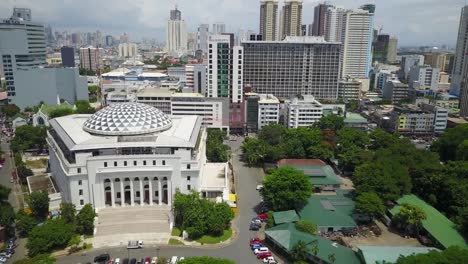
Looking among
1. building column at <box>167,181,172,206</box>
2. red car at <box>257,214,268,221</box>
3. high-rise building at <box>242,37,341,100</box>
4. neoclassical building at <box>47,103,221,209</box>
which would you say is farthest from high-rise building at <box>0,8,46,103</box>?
red car at <box>257,214,268,221</box>

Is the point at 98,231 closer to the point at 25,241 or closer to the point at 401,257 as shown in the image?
the point at 25,241

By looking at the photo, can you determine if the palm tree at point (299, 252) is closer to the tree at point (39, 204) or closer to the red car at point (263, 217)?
the red car at point (263, 217)

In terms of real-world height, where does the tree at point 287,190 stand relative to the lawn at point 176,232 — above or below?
above

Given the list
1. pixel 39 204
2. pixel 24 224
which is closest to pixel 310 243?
pixel 24 224

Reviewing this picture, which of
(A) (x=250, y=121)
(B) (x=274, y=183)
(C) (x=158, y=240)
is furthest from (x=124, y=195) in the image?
(A) (x=250, y=121)

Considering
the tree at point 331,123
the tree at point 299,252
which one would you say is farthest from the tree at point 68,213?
the tree at point 331,123

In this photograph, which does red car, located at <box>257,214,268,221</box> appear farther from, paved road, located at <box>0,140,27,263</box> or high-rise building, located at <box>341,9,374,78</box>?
high-rise building, located at <box>341,9,374,78</box>
